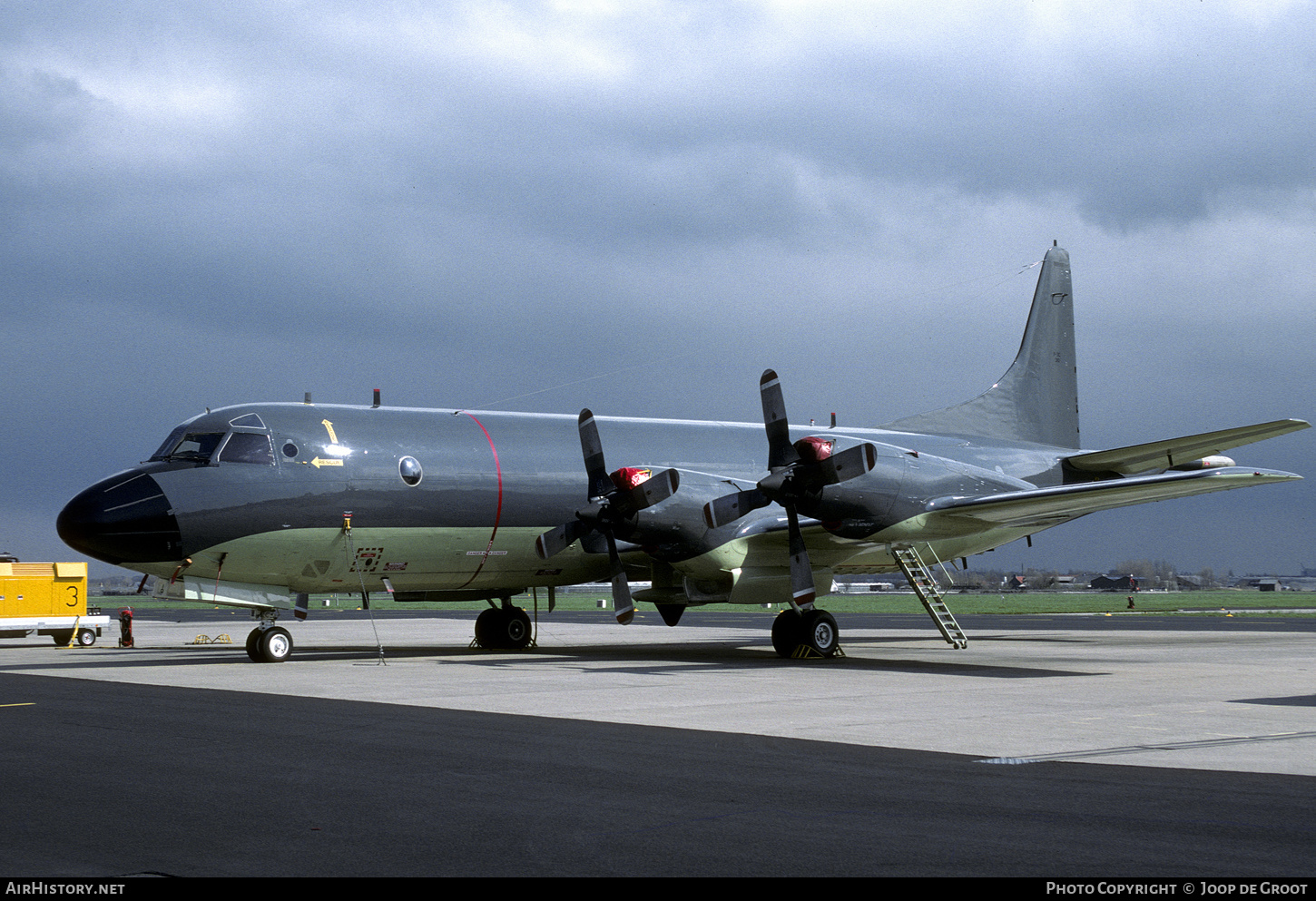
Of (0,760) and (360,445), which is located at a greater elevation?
(360,445)

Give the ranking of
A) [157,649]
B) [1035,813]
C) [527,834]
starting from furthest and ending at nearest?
[157,649], [1035,813], [527,834]

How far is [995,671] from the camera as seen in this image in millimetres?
19078

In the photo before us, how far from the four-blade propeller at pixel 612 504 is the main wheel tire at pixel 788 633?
298cm

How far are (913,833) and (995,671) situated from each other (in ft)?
42.4

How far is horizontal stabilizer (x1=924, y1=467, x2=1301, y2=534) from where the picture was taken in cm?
1914

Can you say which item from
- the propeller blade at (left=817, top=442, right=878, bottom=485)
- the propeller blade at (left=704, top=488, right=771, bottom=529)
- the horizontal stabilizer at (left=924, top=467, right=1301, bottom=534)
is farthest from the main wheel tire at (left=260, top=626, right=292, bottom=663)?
the horizontal stabilizer at (left=924, top=467, right=1301, bottom=534)

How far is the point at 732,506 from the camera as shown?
20.7m

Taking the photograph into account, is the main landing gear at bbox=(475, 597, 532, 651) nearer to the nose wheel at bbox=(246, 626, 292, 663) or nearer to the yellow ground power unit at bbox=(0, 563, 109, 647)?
the nose wheel at bbox=(246, 626, 292, 663)

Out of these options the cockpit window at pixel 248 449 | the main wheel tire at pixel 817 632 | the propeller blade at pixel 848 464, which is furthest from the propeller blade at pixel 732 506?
the cockpit window at pixel 248 449

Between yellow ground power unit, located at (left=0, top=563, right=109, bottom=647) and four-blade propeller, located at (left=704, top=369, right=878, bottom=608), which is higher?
four-blade propeller, located at (left=704, top=369, right=878, bottom=608)

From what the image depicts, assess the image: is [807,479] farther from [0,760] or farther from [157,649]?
[157,649]

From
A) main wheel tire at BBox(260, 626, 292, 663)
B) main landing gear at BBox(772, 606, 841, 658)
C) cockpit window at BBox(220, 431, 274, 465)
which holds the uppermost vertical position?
cockpit window at BBox(220, 431, 274, 465)

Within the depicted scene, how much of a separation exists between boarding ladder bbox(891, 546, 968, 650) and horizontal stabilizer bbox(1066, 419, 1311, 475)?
17.8ft

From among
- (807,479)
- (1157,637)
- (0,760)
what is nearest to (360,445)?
(807,479)
